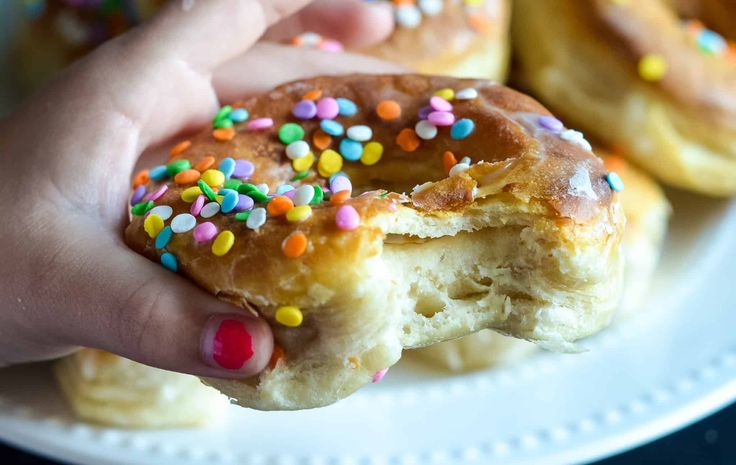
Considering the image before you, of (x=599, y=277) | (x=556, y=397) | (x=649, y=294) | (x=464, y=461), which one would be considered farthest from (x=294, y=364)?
(x=649, y=294)

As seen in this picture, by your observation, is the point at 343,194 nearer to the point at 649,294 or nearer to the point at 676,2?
the point at 649,294

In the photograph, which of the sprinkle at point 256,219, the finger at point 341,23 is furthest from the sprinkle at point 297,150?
the finger at point 341,23

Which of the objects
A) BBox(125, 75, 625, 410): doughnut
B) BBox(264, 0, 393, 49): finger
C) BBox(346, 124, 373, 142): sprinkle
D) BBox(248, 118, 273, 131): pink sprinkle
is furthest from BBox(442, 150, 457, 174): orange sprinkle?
BBox(264, 0, 393, 49): finger

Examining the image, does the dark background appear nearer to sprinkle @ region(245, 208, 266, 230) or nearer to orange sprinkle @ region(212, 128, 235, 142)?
orange sprinkle @ region(212, 128, 235, 142)

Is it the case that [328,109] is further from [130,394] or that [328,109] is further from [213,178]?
[130,394]

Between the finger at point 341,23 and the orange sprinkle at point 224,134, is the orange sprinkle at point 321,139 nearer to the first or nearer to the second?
the orange sprinkle at point 224,134

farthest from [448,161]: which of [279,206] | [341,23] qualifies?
[341,23]
